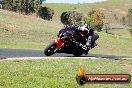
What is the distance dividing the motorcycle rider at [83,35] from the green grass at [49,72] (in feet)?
4.76

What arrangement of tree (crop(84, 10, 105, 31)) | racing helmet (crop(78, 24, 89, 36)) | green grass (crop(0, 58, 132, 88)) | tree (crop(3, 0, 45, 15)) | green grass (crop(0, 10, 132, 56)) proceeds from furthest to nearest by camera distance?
tree (crop(84, 10, 105, 31)) < tree (crop(3, 0, 45, 15)) < green grass (crop(0, 10, 132, 56)) < racing helmet (crop(78, 24, 89, 36)) < green grass (crop(0, 58, 132, 88))

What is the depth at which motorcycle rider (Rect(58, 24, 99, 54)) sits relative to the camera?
21156 mm

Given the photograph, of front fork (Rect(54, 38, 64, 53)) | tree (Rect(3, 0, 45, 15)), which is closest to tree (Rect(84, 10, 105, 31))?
tree (Rect(3, 0, 45, 15))

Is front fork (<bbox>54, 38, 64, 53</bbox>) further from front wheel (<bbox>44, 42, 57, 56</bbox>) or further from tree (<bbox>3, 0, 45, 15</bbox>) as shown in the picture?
tree (<bbox>3, 0, 45, 15</bbox>)

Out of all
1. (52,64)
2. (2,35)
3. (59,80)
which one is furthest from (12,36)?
(59,80)

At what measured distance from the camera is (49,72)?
50.4 feet

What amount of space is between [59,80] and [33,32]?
51480mm

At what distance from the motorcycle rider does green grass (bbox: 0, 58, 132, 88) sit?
1.45m

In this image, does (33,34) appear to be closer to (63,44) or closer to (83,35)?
(63,44)

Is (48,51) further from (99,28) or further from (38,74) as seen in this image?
(99,28)

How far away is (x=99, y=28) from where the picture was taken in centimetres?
13212

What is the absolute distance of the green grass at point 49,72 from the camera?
1280 centimetres

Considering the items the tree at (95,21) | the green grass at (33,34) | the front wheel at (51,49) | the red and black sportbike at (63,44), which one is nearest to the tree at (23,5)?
the tree at (95,21)

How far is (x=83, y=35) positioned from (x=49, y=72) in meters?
6.33
